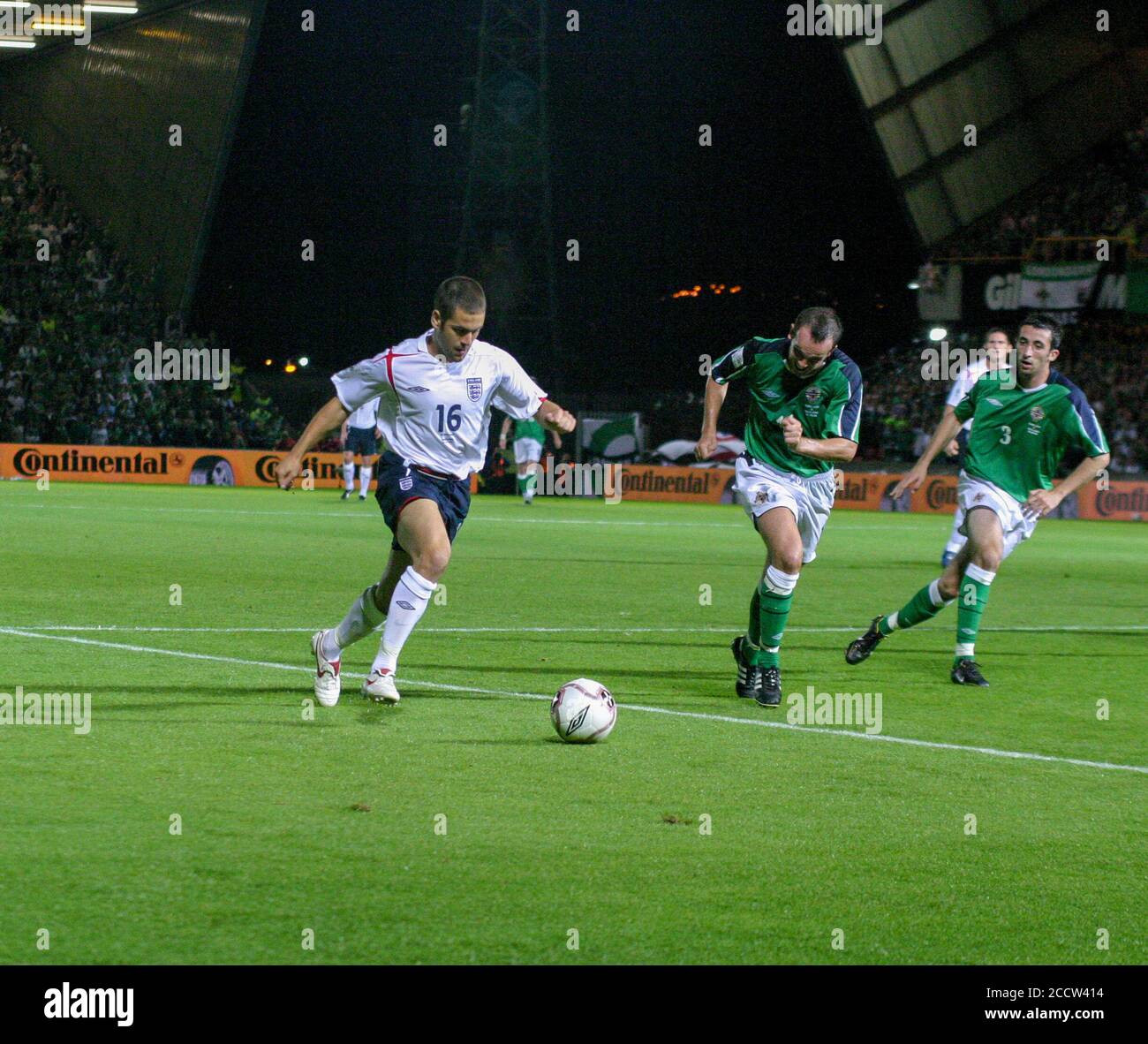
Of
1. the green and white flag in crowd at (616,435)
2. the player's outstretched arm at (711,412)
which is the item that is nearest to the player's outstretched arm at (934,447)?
the player's outstretched arm at (711,412)

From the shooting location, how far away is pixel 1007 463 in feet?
34.3

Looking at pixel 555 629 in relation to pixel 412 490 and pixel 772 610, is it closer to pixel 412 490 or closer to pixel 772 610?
pixel 772 610

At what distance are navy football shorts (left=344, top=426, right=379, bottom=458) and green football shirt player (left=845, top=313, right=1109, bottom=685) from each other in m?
20.7

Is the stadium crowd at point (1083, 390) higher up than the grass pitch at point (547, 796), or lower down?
higher up

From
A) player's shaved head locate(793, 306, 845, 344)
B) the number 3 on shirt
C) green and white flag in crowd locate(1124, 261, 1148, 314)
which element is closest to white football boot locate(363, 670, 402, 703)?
the number 3 on shirt

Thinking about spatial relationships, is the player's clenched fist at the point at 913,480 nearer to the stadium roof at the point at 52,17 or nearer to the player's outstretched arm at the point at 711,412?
the player's outstretched arm at the point at 711,412

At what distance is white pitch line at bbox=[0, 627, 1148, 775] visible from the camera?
24.0 feet

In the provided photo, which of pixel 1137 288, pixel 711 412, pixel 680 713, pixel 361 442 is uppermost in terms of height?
pixel 1137 288

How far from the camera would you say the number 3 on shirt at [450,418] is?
8.32 m

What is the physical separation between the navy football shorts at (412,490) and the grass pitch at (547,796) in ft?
3.09

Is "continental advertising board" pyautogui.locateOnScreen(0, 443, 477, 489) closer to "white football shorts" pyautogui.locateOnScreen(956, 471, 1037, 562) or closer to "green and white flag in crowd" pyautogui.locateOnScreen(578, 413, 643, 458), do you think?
"green and white flag in crowd" pyautogui.locateOnScreen(578, 413, 643, 458)

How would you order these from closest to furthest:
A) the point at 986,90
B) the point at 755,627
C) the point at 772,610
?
the point at 772,610
the point at 755,627
the point at 986,90

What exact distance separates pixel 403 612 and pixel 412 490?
0.62 meters

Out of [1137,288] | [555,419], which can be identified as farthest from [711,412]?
[1137,288]
